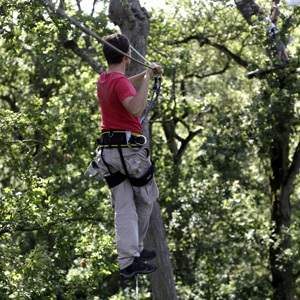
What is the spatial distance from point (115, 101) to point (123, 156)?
42cm

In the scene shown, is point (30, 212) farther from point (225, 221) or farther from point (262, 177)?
point (262, 177)

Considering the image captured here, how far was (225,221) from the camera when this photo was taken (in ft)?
54.2

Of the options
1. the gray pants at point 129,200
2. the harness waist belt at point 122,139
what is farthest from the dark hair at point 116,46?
the gray pants at point 129,200

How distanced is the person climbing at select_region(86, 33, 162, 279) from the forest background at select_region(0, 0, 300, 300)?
368 cm

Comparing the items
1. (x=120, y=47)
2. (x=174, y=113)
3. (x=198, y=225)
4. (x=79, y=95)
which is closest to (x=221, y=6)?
(x=174, y=113)

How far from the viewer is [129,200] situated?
5.77 m

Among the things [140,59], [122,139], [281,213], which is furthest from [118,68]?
[281,213]

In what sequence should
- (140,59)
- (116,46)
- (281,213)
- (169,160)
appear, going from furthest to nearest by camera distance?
(169,160) < (281,213) < (140,59) < (116,46)

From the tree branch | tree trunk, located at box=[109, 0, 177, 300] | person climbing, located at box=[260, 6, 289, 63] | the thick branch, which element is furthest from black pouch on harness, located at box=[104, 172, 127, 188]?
the thick branch

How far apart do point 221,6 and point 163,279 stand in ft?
29.1

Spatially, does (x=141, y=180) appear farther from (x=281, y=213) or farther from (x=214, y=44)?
(x=214, y=44)

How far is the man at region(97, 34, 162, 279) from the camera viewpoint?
5625 mm

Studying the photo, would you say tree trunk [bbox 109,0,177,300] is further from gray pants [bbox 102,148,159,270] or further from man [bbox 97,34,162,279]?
gray pants [bbox 102,148,159,270]

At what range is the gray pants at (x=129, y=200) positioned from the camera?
5691 mm
